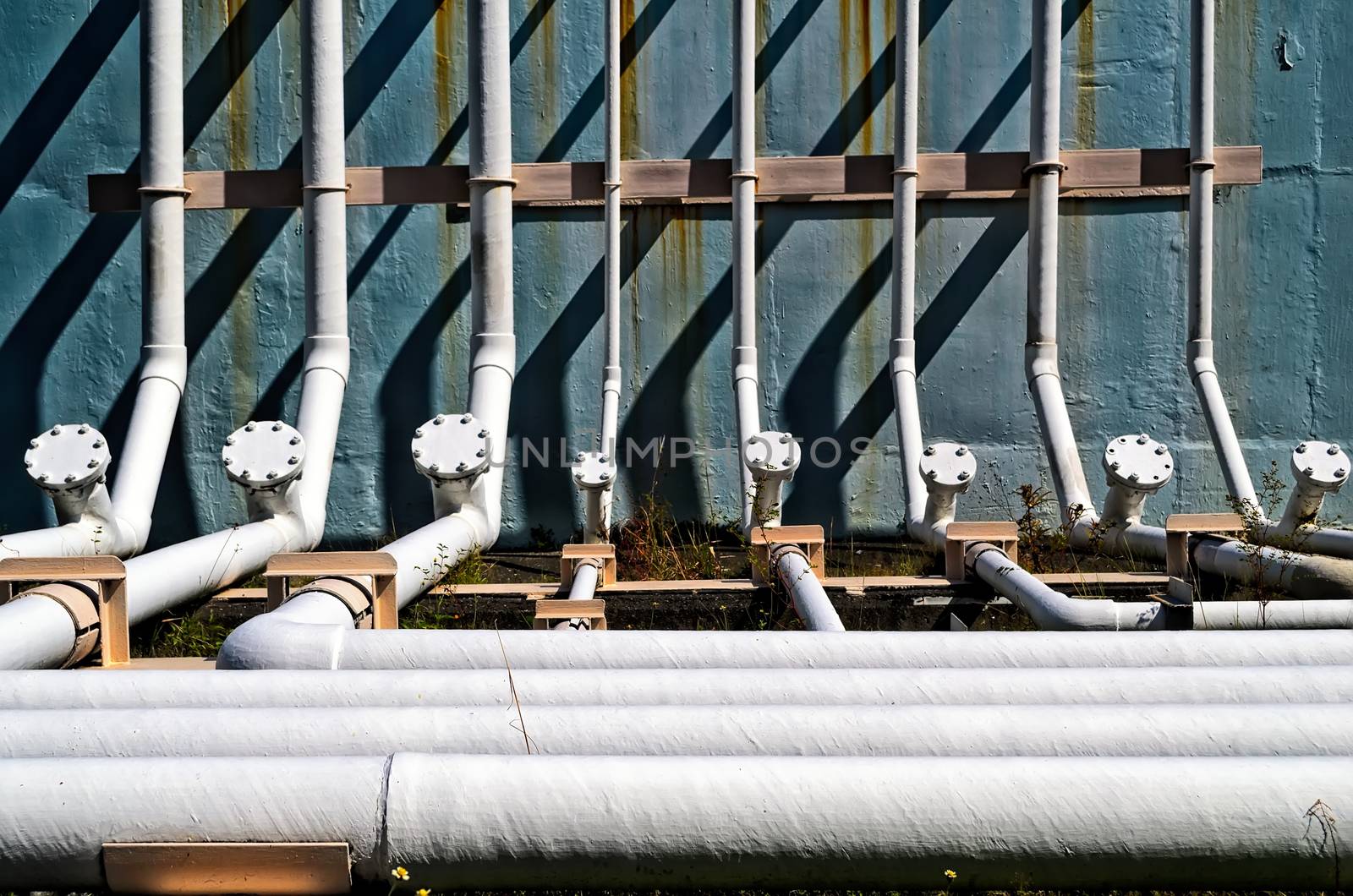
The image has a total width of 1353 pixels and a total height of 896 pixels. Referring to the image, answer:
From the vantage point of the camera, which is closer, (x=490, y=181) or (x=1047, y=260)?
(x=490, y=181)

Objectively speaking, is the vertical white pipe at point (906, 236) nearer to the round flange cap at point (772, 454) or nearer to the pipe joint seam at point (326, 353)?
the round flange cap at point (772, 454)

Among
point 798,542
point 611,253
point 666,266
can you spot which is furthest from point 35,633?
point 666,266

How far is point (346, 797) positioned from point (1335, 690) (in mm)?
1816

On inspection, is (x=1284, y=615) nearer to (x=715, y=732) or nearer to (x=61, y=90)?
(x=715, y=732)

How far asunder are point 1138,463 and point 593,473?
8.35ft

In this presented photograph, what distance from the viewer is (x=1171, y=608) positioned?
130 inches

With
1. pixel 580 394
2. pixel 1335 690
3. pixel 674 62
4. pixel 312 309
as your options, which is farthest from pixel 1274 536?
pixel 312 309

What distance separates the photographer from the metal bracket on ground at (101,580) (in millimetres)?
3053

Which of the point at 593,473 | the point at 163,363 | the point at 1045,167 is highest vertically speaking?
the point at 1045,167

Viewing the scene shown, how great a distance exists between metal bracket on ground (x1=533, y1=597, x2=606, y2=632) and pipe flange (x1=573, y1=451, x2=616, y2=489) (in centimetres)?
177

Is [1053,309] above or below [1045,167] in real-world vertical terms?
below

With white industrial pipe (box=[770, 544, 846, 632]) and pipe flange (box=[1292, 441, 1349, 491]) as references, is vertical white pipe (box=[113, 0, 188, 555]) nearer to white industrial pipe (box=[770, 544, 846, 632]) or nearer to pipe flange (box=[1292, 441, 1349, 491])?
white industrial pipe (box=[770, 544, 846, 632])

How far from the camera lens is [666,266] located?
6.69 m

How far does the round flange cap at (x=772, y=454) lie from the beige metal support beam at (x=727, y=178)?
178cm
